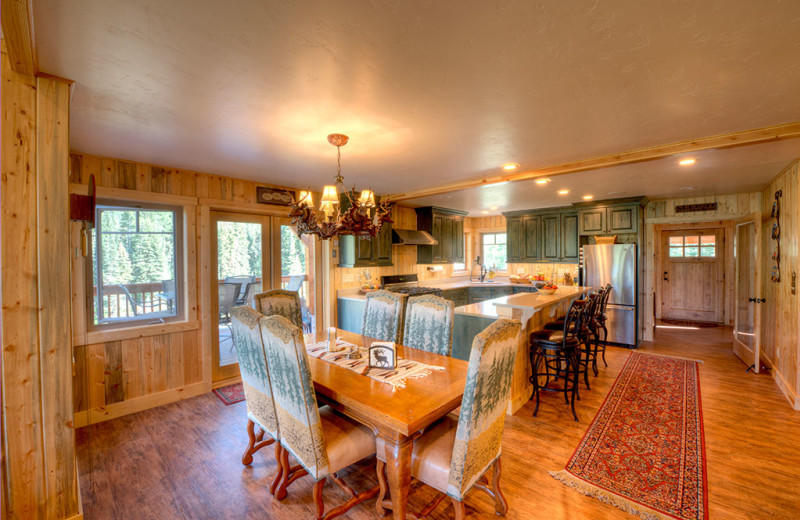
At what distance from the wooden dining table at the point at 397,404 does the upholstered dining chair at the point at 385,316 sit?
0.90 metres

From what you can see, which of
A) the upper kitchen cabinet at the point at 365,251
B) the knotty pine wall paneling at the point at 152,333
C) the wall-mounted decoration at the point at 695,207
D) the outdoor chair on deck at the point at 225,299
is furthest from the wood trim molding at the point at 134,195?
the wall-mounted decoration at the point at 695,207

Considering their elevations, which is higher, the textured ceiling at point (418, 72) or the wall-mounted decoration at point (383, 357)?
the textured ceiling at point (418, 72)

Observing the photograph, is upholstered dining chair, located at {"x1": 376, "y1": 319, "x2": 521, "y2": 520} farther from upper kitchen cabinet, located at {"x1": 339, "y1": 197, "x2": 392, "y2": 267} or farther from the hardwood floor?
upper kitchen cabinet, located at {"x1": 339, "y1": 197, "x2": 392, "y2": 267}

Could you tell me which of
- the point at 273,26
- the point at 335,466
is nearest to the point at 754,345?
the point at 335,466

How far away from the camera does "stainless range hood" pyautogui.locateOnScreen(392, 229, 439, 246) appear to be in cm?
557

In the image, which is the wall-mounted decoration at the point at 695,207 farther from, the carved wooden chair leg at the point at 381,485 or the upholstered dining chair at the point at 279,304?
the carved wooden chair leg at the point at 381,485

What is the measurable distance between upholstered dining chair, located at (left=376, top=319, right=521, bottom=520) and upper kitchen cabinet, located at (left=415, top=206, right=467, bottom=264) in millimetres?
4554

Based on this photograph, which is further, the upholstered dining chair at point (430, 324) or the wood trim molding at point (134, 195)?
the wood trim molding at point (134, 195)

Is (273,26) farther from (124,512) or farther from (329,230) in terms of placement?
(124,512)

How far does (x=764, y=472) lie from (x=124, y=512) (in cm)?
412

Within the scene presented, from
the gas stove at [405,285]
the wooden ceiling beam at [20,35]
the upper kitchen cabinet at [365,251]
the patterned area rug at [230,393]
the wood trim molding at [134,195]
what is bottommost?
the patterned area rug at [230,393]

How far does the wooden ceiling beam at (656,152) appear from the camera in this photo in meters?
2.44

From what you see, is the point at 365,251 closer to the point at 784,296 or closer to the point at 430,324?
the point at 430,324

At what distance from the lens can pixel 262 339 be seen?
1.99 meters
